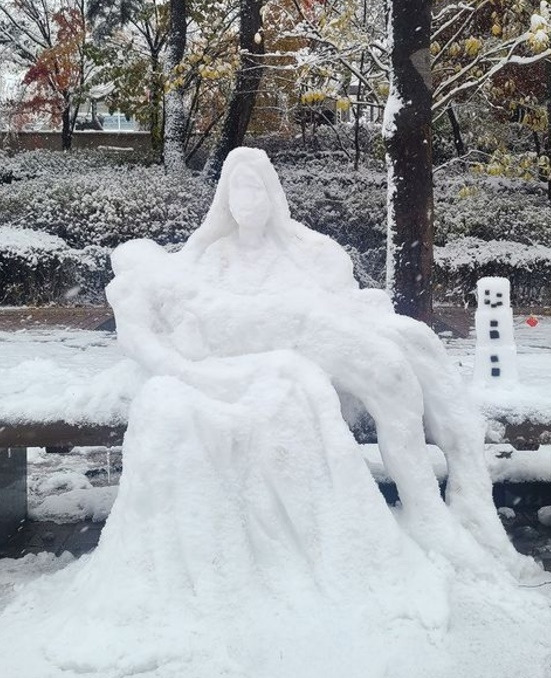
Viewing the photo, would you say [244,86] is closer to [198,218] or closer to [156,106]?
[198,218]

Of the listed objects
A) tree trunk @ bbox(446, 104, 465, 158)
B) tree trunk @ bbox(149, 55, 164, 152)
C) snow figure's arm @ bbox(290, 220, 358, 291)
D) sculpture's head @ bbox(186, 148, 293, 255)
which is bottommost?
snow figure's arm @ bbox(290, 220, 358, 291)

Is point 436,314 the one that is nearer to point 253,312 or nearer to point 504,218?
point 504,218

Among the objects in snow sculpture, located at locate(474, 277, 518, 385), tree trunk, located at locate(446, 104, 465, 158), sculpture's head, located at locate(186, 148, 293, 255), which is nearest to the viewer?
sculpture's head, located at locate(186, 148, 293, 255)

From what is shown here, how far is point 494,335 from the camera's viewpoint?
4230mm

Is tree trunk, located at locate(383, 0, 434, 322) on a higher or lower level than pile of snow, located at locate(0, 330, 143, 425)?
higher

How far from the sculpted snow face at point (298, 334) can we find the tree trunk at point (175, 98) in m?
9.07

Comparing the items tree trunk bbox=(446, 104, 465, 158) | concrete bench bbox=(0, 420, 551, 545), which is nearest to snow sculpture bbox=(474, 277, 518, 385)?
concrete bench bbox=(0, 420, 551, 545)

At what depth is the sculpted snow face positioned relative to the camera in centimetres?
318

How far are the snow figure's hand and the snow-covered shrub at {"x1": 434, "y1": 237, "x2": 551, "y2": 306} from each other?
7932mm

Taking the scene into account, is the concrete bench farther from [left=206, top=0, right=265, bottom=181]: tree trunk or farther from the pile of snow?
[left=206, top=0, right=265, bottom=181]: tree trunk

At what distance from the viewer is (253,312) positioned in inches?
129

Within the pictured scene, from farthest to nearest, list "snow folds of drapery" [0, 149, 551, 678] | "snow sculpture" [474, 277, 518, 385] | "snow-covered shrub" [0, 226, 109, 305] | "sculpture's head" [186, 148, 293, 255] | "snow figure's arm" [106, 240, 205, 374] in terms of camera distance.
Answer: "snow-covered shrub" [0, 226, 109, 305], "snow sculpture" [474, 277, 518, 385], "sculpture's head" [186, 148, 293, 255], "snow figure's arm" [106, 240, 205, 374], "snow folds of drapery" [0, 149, 551, 678]

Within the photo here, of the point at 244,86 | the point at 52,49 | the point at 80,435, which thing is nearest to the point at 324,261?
the point at 80,435

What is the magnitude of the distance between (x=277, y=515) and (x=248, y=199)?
137 cm
